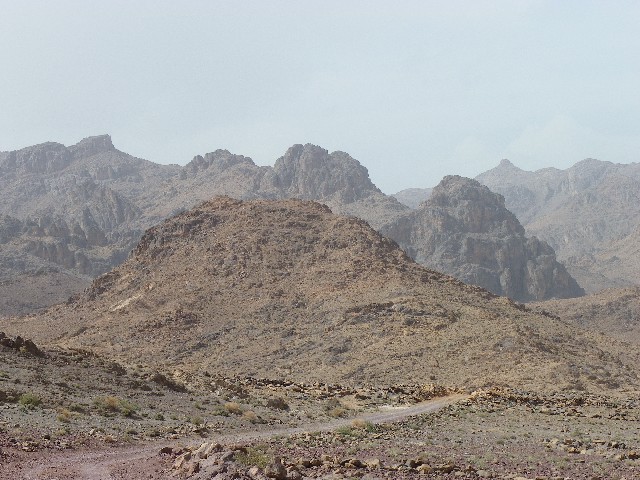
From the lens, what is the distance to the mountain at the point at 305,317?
5794 centimetres

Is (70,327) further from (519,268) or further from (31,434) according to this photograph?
(519,268)

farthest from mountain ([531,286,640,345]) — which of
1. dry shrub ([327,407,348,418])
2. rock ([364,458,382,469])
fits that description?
rock ([364,458,382,469])

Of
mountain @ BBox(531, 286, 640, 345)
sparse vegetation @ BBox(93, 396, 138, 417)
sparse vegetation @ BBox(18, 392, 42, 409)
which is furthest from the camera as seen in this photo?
mountain @ BBox(531, 286, 640, 345)

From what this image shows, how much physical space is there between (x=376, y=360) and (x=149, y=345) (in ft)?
64.3

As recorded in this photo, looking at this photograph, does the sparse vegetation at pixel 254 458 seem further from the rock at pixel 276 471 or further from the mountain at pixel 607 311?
the mountain at pixel 607 311

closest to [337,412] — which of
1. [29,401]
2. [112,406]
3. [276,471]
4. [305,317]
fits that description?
[112,406]

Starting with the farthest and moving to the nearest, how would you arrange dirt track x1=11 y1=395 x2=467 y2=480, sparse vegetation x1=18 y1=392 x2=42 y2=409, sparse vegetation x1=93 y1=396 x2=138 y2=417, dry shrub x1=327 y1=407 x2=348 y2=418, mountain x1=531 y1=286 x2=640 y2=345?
mountain x1=531 y1=286 x2=640 y2=345
dry shrub x1=327 y1=407 x2=348 y2=418
sparse vegetation x1=93 y1=396 x2=138 y2=417
sparse vegetation x1=18 y1=392 x2=42 y2=409
dirt track x1=11 y1=395 x2=467 y2=480

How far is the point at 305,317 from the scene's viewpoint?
70562 millimetres

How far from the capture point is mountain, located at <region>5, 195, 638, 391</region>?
57.9 m

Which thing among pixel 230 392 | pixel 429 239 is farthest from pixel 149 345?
pixel 429 239

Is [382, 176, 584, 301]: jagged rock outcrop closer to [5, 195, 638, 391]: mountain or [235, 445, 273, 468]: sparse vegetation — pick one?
[5, 195, 638, 391]: mountain

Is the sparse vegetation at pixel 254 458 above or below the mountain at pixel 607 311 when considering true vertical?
above

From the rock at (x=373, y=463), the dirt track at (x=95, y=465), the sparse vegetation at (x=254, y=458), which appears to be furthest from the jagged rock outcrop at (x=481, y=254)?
the rock at (x=373, y=463)

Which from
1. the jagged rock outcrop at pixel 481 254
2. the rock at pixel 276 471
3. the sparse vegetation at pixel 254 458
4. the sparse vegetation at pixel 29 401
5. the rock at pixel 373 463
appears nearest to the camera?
the rock at pixel 276 471
